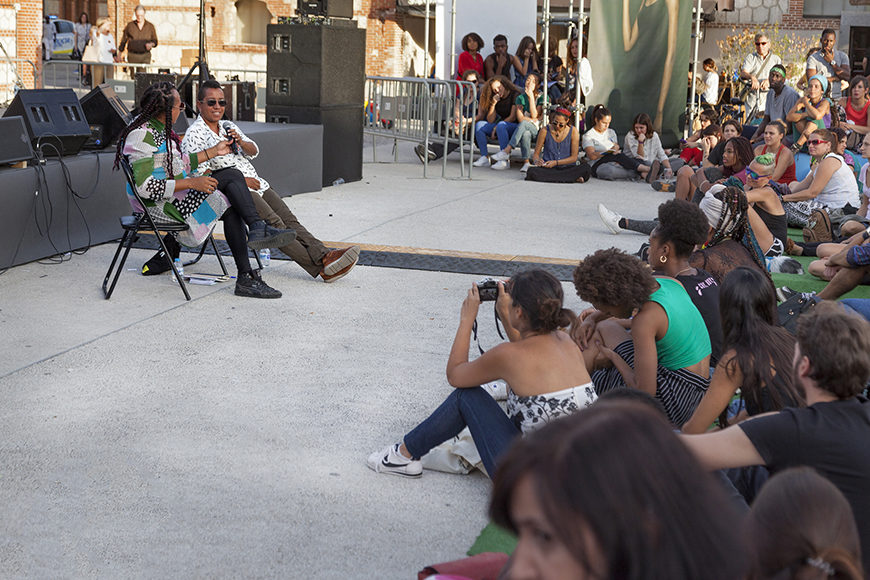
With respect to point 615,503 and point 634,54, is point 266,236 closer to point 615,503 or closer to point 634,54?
point 615,503

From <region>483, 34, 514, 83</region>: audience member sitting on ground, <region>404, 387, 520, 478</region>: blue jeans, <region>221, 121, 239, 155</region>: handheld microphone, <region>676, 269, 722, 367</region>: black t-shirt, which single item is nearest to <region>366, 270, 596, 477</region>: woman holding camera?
<region>404, 387, 520, 478</region>: blue jeans

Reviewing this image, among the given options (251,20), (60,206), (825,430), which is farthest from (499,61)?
(251,20)

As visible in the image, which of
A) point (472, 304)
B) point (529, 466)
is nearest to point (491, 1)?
point (472, 304)

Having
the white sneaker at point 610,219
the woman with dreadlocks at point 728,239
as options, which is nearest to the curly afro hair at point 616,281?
the woman with dreadlocks at point 728,239

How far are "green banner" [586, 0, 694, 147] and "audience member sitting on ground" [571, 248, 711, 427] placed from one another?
12.0 meters

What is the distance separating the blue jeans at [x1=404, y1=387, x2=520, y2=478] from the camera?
12.0 feet

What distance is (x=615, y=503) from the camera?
1096mm

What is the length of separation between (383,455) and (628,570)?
3.12 meters

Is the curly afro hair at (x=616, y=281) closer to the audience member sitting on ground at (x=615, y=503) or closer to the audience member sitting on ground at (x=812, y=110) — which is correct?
the audience member sitting on ground at (x=615, y=503)

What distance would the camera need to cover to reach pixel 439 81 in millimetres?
13820

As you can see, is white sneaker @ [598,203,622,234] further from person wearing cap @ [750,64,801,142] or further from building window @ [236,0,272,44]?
building window @ [236,0,272,44]

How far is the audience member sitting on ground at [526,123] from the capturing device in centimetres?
1504

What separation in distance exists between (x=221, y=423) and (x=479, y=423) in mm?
1457

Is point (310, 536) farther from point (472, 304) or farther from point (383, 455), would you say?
point (472, 304)
